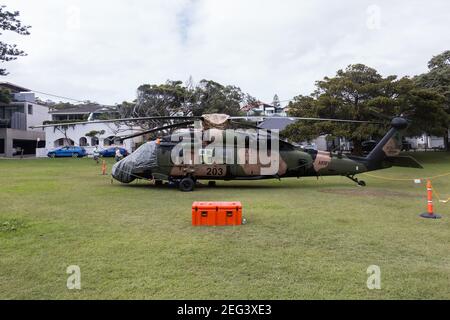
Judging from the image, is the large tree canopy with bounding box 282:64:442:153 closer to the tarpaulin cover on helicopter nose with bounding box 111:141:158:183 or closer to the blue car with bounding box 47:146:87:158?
the tarpaulin cover on helicopter nose with bounding box 111:141:158:183

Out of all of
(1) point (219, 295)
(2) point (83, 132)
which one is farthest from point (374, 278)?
(2) point (83, 132)

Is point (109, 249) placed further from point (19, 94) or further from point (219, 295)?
point (19, 94)

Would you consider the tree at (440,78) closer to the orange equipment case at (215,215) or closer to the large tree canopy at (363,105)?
the large tree canopy at (363,105)

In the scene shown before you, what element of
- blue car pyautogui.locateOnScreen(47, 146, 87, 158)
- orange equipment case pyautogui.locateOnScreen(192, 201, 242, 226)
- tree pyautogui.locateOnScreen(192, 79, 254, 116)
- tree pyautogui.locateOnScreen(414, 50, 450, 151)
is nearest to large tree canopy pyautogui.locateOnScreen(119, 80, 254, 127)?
tree pyautogui.locateOnScreen(192, 79, 254, 116)

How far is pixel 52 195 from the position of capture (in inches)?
470

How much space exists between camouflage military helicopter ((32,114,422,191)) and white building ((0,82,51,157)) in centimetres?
4040

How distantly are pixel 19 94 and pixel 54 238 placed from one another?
55.0 m

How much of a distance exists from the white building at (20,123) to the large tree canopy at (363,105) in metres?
37.1

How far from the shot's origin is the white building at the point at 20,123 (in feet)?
158

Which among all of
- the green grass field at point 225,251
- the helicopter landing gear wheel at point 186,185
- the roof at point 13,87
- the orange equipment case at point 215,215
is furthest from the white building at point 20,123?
the orange equipment case at point 215,215

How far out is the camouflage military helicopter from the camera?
14227 millimetres

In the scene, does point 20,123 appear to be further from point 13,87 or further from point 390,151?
point 390,151

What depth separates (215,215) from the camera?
7676 mm

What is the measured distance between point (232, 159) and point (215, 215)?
687 cm
